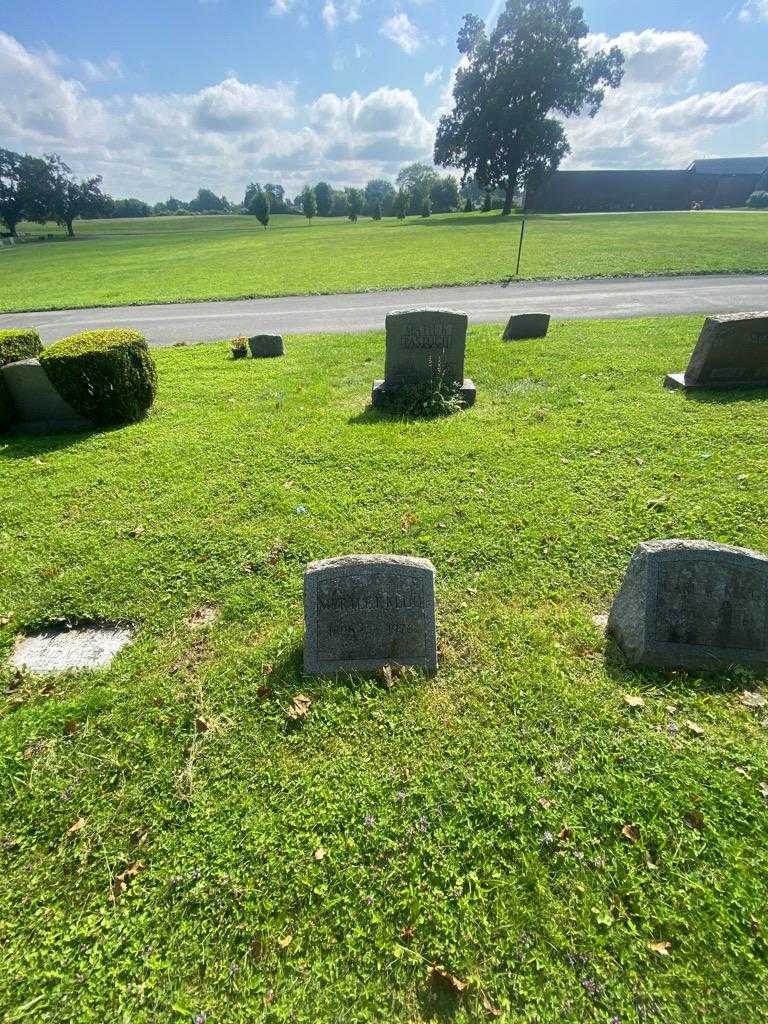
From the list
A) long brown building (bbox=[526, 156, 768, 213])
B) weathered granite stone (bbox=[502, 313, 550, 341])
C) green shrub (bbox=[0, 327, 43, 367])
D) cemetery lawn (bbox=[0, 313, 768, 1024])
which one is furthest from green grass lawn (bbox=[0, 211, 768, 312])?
long brown building (bbox=[526, 156, 768, 213])

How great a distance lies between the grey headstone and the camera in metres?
7.70

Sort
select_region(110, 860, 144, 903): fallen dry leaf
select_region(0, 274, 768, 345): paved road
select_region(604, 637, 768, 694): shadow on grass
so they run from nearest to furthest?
select_region(110, 860, 144, 903): fallen dry leaf → select_region(604, 637, 768, 694): shadow on grass → select_region(0, 274, 768, 345): paved road

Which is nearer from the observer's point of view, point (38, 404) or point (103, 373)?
point (103, 373)

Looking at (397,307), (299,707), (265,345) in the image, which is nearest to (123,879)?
(299,707)

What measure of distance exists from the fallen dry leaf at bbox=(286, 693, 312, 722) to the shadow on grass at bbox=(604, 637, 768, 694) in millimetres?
2063

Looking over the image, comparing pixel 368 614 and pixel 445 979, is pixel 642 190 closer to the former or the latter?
pixel 368 614

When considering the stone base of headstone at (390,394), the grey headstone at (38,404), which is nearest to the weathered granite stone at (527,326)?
the stone base of headstone at (390,394)

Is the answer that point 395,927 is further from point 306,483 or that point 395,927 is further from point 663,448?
point 663,448

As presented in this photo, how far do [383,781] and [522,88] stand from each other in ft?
230

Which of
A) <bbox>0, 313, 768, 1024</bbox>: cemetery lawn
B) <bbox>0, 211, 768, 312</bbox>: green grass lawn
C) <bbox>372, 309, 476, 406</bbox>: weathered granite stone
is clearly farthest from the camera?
<bbox>0, 211, 768, 312</bbox>: green grass lawn

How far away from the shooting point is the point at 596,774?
2783mm

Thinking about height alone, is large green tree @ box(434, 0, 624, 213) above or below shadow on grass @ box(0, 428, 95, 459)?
above

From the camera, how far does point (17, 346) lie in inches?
320

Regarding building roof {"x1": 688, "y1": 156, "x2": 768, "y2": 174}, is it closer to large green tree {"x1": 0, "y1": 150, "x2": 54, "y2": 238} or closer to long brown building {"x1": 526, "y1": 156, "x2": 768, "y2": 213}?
long brown building {"x1": 526, "y1": 156, "x2": 768, "y2": 213}
